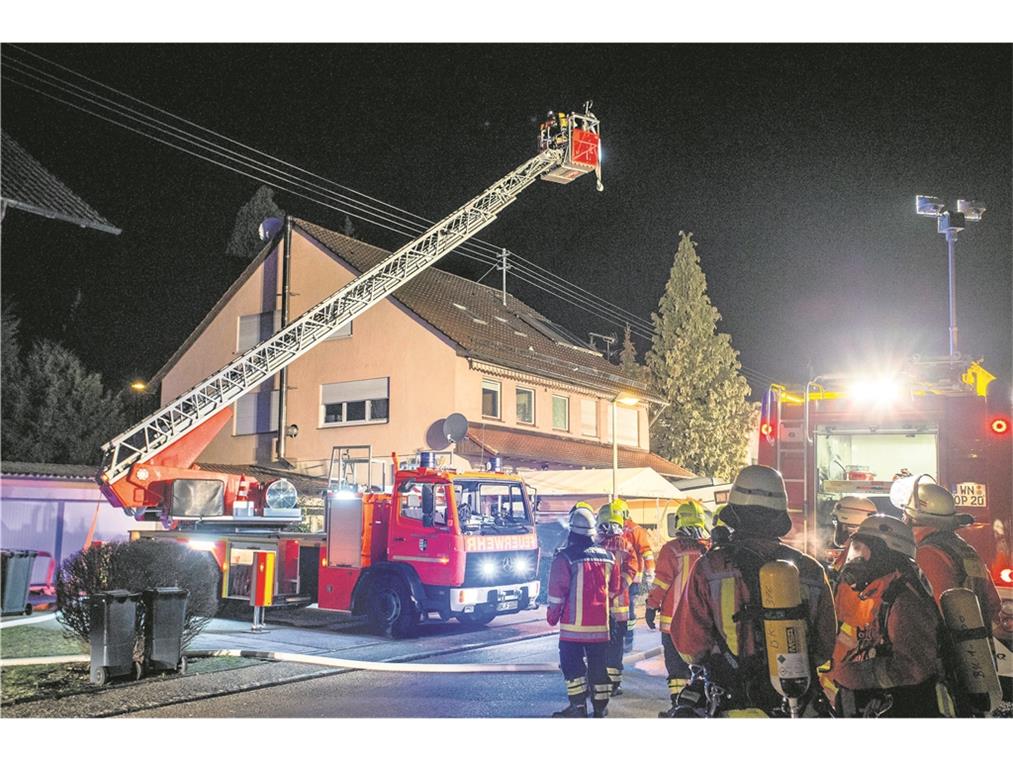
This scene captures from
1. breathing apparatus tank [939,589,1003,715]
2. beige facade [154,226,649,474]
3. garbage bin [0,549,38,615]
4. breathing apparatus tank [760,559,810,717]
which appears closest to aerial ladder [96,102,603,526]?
beige facade [154,226,649,474]

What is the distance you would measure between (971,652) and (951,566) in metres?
1.36

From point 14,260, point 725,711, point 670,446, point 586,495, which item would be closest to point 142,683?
point 725,711

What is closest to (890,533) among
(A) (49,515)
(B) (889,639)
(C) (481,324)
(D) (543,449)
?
(B) (889,639)

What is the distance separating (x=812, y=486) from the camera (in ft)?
31.7

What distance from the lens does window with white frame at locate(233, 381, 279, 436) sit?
24.5 meters

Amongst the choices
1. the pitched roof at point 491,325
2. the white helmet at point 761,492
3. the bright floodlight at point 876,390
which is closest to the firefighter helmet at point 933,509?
the white helmet at point 761,492

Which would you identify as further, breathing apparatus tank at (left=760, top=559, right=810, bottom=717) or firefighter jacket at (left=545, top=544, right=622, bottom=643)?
firefighter jacket at (left=545, top=544, right=622, bottom=643)

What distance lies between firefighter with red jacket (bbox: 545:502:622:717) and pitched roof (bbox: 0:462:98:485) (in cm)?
1313

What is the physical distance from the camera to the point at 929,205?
11258 millimetres

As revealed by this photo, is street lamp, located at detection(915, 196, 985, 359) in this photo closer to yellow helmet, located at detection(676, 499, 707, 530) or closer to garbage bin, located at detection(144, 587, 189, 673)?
yellow helmet, located at detection(676, 499, 707, 530)

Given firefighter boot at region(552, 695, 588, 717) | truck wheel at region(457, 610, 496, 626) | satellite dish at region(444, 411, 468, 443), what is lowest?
firefighter boot at region(552, 695, 588, 717)

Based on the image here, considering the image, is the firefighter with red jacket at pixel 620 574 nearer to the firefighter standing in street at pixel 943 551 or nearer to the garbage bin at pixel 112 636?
the firefighter standing in street at pixel 943 551

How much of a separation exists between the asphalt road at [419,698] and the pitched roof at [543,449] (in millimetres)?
11525

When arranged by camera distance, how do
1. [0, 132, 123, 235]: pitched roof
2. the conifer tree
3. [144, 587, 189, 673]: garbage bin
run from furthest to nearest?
the conifer tree → [0, 132, 123, 235]: pitched roof → [144, 587, 189, 673]: garbage bin
